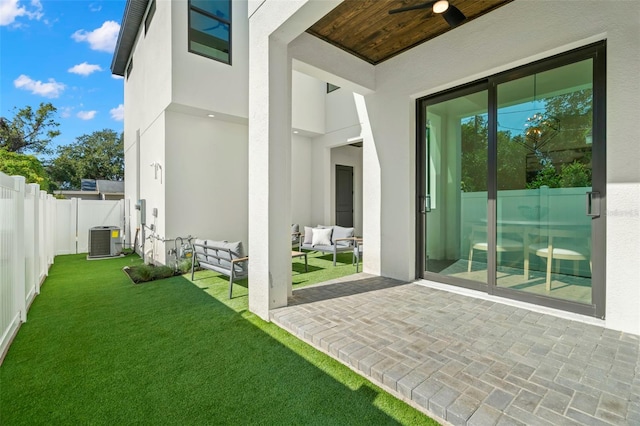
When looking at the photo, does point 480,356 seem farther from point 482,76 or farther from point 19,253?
point 19,253

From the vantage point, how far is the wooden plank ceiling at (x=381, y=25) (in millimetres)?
3529

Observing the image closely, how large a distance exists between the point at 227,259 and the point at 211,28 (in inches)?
226

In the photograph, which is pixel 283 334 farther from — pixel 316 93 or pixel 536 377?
pixel 316 93

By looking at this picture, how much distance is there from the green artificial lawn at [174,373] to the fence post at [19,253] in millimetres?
315

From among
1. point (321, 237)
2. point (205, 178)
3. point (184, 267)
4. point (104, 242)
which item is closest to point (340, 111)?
point (321, 237)

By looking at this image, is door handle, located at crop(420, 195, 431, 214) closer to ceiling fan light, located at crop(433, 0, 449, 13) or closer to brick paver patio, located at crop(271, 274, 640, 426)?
brick paver patio, located at crop(271, 274, 640, 426)

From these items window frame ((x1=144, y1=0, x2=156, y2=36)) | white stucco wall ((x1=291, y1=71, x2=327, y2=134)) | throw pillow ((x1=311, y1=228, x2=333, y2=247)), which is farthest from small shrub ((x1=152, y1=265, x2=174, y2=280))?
window frame ((x1=144, y1=0, x2=156, y2=36))

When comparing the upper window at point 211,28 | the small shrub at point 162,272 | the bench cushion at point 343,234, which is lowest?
the small shrub at point 162,272

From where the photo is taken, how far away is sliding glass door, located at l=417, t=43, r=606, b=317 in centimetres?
313

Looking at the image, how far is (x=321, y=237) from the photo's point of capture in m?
6.98

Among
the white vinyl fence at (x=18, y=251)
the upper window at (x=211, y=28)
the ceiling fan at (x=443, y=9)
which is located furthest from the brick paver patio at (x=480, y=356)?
the upper window at (x=211, y=28)

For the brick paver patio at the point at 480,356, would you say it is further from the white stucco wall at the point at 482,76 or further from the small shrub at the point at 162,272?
the small shrub at the point at 162,272

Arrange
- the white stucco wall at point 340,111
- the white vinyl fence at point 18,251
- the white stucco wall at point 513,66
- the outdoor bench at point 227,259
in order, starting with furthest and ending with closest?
the white stucco wall at point 340,111, the outdoor bench at point 227,259, the white vinyl fence at point 18,251, the white stucco wall at point 513,66

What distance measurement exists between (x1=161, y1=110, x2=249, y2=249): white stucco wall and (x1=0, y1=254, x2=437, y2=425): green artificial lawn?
9.63ft
